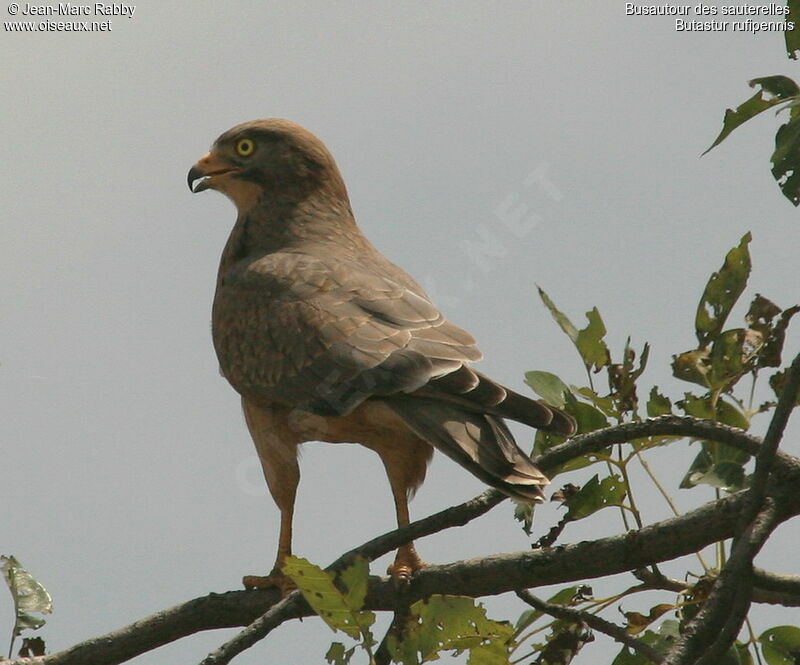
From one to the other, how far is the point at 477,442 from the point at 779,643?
48.5 inches

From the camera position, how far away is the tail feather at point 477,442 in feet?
12.5

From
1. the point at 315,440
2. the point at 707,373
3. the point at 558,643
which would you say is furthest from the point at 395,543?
the point at 315,440

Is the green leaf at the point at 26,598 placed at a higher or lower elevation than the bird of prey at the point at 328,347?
lower

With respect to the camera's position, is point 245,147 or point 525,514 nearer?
point 525,514

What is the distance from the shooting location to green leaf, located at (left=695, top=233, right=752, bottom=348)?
3418 mm

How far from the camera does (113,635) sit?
3.70 m

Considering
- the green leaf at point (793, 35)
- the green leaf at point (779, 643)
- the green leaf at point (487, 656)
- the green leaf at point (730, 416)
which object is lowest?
the green leaf at point (779, 643)

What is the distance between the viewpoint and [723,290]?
342 cm

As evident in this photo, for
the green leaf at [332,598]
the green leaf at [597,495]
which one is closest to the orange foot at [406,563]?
the green leaf at [597,495]

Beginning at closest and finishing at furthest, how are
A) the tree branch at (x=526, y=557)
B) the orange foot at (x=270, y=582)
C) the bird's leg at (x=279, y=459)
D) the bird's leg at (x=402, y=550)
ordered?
the tree branch at (x=526, y=557) → the bird's leg at (x=402, y=550) → the orange foot at (x=270, y=582) → the bird's leg at (x=279, y=459)

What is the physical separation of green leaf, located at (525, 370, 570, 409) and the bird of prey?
177 mm

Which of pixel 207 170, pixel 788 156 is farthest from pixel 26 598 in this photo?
pixel 207 170

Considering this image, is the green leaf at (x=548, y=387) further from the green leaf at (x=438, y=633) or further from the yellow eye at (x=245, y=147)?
the yellow eye at (x=245, y=147)

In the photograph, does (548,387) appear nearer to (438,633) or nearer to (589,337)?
(589,337)
